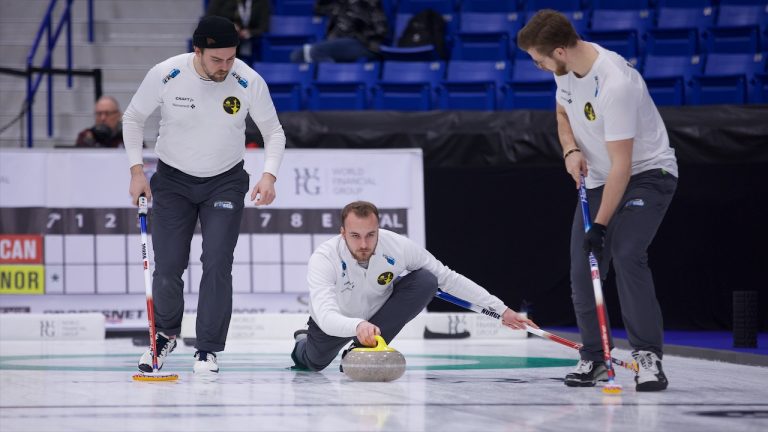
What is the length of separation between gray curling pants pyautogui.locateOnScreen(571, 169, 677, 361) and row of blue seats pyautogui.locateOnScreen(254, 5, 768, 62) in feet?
21.2

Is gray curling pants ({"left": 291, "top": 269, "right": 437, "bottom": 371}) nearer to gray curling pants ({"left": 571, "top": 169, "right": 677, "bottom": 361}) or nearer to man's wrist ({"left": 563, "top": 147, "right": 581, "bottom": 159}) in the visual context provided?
gray curling pants ({"left": 571, "top": 169, "right": 677, "bottom": 361})

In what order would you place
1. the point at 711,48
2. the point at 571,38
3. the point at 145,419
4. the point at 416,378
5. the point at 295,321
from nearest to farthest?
the point at 145,419
the point at 571,38
the point at 416,378
the point at 295,321
the point at 711,48

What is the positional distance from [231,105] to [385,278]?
100cm

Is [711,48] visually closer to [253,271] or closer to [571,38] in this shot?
[253,271]

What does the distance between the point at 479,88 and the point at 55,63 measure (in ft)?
14.2


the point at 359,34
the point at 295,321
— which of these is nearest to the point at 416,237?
the point at 295,321

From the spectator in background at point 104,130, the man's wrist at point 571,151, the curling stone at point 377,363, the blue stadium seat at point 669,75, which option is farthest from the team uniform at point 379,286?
the blue stadium seat at point 669,75

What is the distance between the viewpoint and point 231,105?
499 cm

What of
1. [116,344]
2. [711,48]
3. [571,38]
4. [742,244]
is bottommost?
[116,344]

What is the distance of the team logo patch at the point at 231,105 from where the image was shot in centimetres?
498

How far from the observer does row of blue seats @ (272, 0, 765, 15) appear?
1117 centimetres

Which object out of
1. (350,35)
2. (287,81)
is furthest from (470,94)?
(287,81)

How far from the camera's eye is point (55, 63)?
1138 centimetres

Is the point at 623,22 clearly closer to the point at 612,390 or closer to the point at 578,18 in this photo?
the point at 578,18
